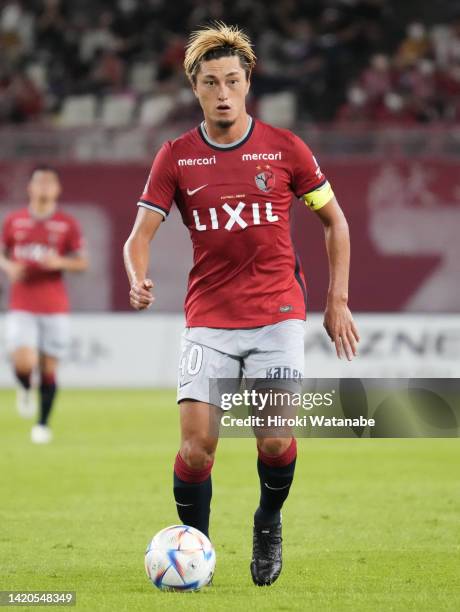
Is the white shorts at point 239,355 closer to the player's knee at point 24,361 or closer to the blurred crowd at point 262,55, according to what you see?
the player's knee at point 24,361

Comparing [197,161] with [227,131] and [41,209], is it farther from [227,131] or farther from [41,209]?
[41,209]

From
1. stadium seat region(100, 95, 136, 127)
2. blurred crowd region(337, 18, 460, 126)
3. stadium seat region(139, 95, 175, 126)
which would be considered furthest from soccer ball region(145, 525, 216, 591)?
stadium seat region(100, 95, 136, 127)

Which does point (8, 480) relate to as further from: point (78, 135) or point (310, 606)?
point (78, 135)

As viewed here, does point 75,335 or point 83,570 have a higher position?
point 83,570

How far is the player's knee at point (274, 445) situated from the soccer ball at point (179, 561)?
19.5 inches

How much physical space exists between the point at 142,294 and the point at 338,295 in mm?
936

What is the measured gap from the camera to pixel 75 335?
19.1 meters

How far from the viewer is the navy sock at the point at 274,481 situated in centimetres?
597

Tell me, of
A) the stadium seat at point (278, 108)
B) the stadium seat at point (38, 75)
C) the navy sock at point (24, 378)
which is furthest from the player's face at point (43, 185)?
the stadium seat at point (38, 75)

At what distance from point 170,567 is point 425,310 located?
1422 cm

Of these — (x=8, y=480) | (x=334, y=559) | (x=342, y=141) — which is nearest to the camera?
(x=334, y=559)

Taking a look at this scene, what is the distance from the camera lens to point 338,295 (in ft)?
19.5

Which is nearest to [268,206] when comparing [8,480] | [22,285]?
[8,480]

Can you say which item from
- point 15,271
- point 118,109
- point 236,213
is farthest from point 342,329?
point 118,109
